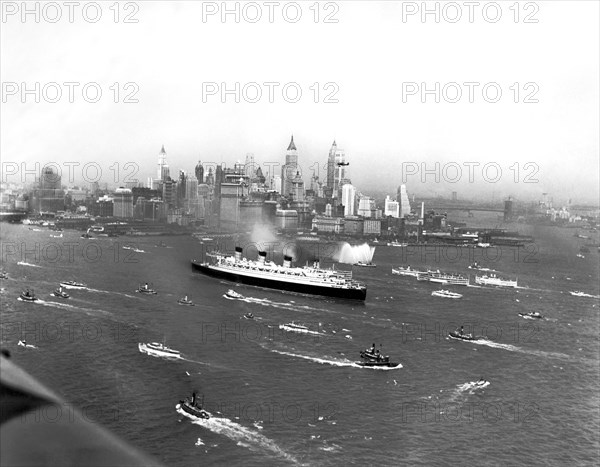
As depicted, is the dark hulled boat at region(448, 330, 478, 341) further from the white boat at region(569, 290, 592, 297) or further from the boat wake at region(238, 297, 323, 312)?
the white boat at region(569, 290, 592, 297)

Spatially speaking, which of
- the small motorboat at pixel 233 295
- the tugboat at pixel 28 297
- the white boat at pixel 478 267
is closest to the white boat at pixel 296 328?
the small motorboat at pixel 233 295

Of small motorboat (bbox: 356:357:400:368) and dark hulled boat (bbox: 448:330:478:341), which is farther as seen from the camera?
dark hulled boat (bbox: 448:330:478:341)

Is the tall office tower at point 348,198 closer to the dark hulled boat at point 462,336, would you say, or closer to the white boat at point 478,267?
the white boat at point 478,267

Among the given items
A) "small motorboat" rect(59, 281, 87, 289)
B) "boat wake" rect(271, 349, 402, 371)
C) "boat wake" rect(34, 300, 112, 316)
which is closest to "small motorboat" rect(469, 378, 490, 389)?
"boat wake" rect(271, 349, 402, 371)

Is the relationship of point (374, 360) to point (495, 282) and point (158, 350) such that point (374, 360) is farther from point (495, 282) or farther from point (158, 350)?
point (495, 282)

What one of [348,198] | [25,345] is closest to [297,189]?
[348,198]

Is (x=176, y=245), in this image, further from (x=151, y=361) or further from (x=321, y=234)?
(x=151, y=361)
